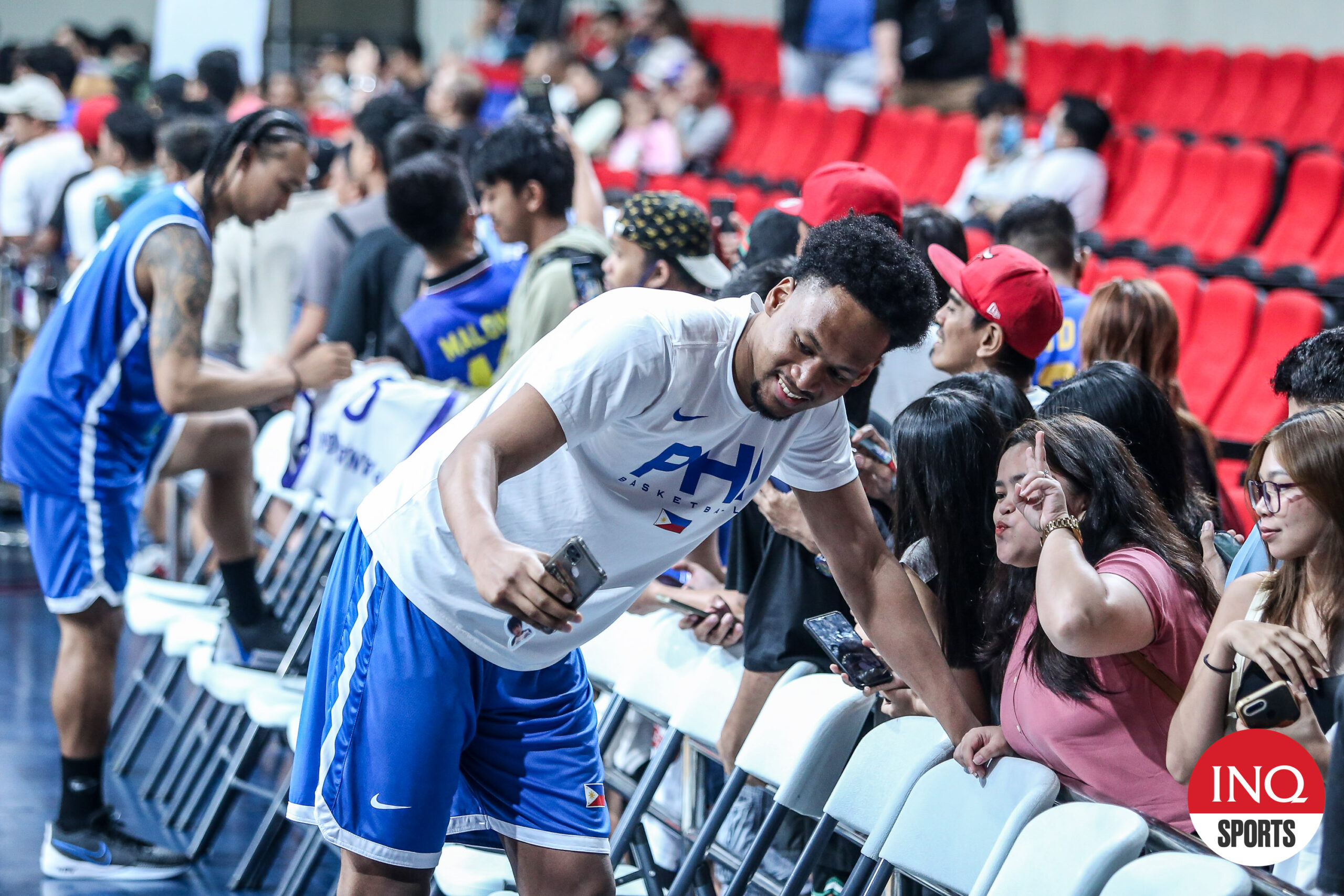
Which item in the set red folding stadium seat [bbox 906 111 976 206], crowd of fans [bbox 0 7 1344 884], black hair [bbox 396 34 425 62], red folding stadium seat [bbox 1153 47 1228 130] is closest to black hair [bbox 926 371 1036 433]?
crowd of fans [bbox 0 7 1344 884]

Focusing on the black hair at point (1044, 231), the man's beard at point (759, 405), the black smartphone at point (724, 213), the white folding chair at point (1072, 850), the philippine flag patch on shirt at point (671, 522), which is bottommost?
the white folding chair at point (1072, 850)

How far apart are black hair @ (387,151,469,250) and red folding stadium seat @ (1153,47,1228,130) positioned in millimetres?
5953

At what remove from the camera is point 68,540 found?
3.71m

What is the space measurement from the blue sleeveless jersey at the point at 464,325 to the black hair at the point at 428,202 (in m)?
0.13

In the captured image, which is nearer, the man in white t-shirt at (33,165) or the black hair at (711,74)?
the man in white t-shirt at (33,165)

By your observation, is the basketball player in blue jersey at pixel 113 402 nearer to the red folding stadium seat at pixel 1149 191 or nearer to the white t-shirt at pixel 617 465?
the white t-shirt at pixel 617 465

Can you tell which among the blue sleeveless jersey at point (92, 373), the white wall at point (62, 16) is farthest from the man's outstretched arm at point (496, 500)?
the white wall at point (62, 16)

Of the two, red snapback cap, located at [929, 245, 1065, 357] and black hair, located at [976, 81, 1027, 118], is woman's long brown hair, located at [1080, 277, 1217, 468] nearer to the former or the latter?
red snapback cap, located at [929, 245, 1065, 357]

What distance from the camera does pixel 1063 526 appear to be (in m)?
2.19

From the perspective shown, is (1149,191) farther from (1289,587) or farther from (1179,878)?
(1179,878)

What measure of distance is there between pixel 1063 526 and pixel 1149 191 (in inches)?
223

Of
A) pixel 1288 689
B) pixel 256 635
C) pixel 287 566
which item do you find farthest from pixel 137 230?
pixel 1288 689

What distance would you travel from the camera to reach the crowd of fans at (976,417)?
7.00 feet

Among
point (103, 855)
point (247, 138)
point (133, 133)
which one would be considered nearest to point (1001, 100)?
point (133, 133)
